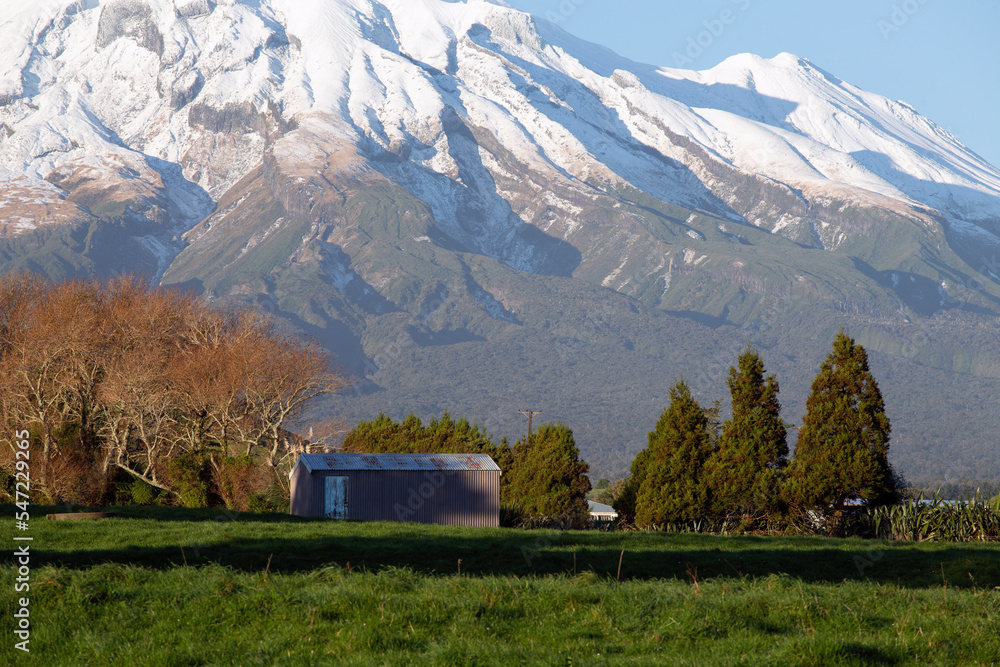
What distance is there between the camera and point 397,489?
110ft

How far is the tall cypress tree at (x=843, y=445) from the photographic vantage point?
26562mm

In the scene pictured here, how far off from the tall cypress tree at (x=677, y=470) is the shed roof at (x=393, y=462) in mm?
7172

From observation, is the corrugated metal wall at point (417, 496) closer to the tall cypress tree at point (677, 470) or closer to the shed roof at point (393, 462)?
the shed roof at point (393, 462)

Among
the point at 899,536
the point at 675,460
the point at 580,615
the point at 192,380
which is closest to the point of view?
the point at 580,615

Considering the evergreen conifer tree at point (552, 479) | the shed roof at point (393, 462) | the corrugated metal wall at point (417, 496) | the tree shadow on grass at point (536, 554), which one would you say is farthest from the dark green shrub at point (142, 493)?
the tree shadow on grass at point (536, 554)

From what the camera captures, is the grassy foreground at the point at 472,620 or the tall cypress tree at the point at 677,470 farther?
the tall cypress tree at the point at 677,470

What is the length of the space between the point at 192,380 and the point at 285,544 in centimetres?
2879

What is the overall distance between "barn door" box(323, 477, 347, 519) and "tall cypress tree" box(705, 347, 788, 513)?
13200 mm

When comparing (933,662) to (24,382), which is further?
(24,382)

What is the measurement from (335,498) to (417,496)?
3.05 m

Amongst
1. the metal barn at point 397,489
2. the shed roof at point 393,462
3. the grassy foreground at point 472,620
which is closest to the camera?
the grassy foreground at point 472,620

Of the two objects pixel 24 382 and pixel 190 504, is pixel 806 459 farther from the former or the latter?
pixel 24 382

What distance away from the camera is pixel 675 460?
96.8 feet

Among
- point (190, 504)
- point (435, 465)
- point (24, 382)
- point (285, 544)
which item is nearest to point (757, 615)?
point (285, 544)
